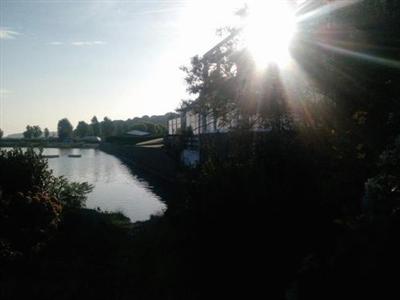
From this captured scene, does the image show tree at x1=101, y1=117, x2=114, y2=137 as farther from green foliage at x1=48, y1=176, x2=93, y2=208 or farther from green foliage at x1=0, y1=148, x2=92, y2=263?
A: green foliage at x1=0, y1=148, x2=92, y2=263

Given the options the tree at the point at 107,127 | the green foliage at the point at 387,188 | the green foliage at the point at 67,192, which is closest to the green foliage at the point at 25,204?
the green foliage at the point at 67,192

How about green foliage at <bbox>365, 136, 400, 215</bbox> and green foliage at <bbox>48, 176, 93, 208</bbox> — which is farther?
green foliage at <bbox>48, 176, 93, 208</bbox>

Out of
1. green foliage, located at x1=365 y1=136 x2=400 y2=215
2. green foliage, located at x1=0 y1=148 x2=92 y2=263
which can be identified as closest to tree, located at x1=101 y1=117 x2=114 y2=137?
green foliage, located at x1=0 y1=148 x2=92 y2=263

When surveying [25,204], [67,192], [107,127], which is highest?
[107,127]

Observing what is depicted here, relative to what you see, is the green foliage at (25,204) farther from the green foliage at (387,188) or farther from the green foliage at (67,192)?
the green foliage at (387,188)

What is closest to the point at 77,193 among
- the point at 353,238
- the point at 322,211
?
the point at 322,211

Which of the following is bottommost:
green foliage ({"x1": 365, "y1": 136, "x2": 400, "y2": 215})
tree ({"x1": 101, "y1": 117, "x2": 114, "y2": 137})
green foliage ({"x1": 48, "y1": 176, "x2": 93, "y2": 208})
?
green foliage ({"x1": 48, "y1": 176, "x2": 93, "y2": 208})

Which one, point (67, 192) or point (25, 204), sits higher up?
point (25, 204)

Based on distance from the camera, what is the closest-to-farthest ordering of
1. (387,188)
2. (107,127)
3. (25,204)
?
(387,188)
(25,204)
(107,127)

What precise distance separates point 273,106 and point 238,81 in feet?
8.61

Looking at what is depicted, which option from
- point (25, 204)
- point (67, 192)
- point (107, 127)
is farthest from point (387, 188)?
point (107, 127)

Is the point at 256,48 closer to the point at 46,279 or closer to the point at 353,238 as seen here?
the point at 46,279

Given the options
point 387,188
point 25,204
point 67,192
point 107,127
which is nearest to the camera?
point 387,188

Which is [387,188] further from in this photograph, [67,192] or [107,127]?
[107,127]
